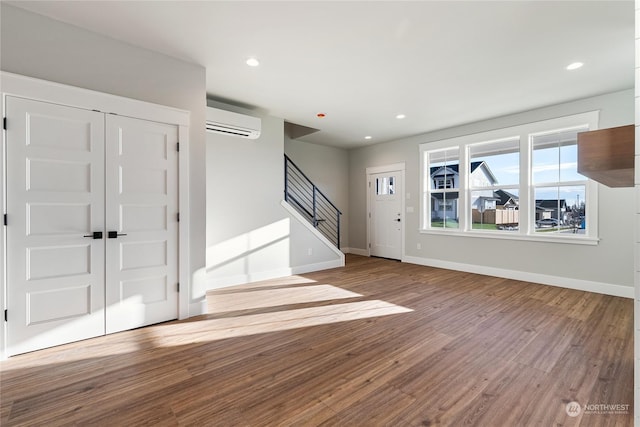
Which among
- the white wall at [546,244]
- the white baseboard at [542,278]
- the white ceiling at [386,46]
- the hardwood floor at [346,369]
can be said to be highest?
the white ceiling at [386,46]

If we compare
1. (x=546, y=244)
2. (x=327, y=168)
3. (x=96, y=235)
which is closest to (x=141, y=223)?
(x=96, y=235)

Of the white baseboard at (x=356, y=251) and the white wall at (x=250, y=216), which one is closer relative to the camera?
the white wall at (x=250, y=216)

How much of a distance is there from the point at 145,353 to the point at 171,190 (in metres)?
1.58

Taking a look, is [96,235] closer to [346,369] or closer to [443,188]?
[346,369]

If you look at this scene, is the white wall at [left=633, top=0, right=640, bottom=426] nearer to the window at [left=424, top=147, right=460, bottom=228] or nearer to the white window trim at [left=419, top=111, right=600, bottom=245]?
the white window trim at [left=419, top=111, right=600, bottom=245]

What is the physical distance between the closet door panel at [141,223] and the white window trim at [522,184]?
492 centimetres

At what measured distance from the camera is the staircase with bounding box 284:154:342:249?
629 cm

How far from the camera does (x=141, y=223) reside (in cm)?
291

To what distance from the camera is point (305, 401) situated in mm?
1800

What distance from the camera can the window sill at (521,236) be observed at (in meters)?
4.23

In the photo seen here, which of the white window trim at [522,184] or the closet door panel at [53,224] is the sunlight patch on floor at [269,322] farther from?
the white window trim at [522,184]

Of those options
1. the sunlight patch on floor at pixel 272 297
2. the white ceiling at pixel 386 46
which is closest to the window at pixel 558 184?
the white ceiling at pixel 386 46

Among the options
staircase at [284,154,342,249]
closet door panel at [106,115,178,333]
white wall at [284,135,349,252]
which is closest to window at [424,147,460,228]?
staircase at [284,154,342,249]

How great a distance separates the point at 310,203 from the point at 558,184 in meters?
4.63
